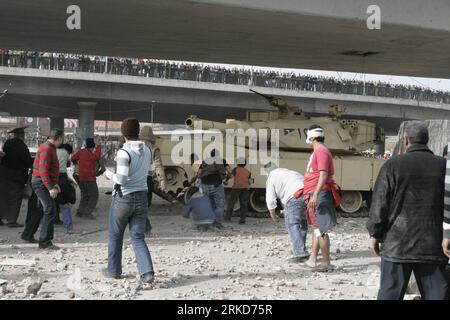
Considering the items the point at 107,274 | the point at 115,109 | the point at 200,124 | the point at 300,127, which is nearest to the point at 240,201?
the point at 200,124

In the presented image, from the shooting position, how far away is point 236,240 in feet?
31.1

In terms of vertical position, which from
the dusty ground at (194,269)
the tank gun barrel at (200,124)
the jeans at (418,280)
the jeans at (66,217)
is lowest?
the dusty ground at (194,269)

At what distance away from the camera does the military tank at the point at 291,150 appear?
1345 cm

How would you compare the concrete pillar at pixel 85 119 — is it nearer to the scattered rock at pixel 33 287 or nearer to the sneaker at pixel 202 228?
the sneaker at pixel 202 228

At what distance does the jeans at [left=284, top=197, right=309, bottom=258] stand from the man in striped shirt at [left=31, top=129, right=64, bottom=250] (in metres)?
3.13

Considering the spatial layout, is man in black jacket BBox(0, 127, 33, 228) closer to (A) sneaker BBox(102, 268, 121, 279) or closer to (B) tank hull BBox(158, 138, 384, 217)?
(B) tank hull BBox(158, 138, 384, 217)

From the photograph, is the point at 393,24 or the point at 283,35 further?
the point at 283,35

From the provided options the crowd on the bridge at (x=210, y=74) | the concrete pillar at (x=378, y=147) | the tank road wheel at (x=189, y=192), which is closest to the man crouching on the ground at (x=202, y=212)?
the tank road wheel at (x=189, y=192)

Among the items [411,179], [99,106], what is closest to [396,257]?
[411,179]

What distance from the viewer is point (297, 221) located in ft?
24.2

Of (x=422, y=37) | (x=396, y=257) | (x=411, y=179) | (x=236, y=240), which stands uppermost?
(x=422, y=37)

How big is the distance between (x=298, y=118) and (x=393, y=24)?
5364 millimetres

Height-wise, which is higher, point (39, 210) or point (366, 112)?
point (366, 112)
